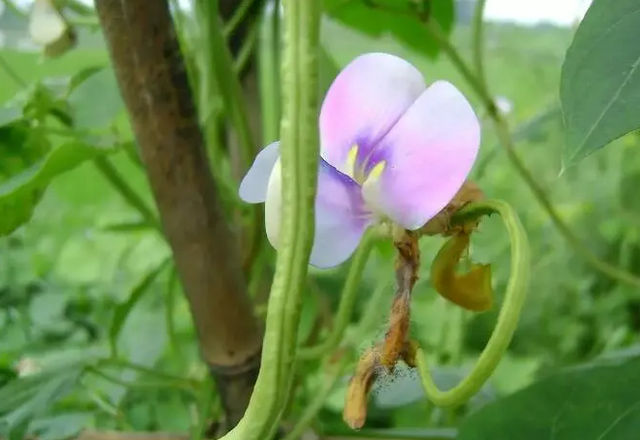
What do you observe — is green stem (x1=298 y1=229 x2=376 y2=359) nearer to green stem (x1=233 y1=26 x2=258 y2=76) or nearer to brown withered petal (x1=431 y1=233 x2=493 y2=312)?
brown withered petal (x1=431 y1=233 x2=493 y2=312)

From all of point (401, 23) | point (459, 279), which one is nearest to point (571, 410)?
point (459, 279)

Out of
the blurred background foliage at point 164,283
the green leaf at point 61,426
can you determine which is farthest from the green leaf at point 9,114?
the green leaf at point 61,426

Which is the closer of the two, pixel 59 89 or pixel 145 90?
pixel 145 90

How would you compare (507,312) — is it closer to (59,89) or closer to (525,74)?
(59,89)

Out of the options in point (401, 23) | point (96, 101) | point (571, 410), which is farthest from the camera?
point (401, 23)

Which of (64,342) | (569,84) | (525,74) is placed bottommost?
(525,74)

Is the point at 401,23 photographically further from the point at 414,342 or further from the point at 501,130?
the point at 414,342

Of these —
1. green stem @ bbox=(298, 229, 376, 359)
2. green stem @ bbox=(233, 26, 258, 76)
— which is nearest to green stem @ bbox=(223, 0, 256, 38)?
green stem @ bbox=(233, 26, 258, 76)

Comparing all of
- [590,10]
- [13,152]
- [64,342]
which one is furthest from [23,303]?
[590,10]
